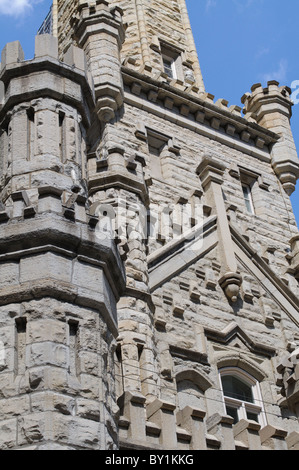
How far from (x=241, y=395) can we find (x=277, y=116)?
36.2ft

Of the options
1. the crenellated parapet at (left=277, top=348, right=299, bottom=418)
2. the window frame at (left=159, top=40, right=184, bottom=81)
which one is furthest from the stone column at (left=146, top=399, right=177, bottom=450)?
the window frame at (left=159, top=40, right=184, bottom=81)

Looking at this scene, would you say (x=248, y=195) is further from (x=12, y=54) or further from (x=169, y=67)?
(x=12, y=54)

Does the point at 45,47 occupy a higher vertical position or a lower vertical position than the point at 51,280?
higher

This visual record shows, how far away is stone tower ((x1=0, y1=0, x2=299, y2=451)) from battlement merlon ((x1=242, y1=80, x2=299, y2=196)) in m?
0.05

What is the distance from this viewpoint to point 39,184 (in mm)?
12445

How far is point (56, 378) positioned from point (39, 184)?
3383 millimetres

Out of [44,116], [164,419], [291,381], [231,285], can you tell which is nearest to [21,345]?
[164,419]

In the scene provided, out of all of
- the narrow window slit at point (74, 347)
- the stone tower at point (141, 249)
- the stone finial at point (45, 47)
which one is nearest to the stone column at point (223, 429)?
the stone tower at point (141, 249)

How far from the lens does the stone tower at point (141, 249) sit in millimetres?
10539

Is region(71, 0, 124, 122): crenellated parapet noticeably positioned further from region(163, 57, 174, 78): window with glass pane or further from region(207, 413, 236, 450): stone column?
region(207, 413, 236, 450): stone column

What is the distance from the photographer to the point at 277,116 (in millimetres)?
25281

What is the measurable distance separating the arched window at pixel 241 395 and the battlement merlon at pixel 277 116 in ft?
28.7
